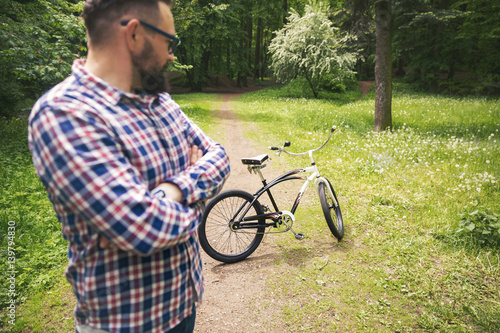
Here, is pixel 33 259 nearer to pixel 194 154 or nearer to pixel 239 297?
pixel 239 297

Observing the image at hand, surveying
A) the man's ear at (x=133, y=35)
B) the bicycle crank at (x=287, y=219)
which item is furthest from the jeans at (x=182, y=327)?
the bicycle crank at (x=287, y=219)

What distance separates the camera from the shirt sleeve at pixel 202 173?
122 centimetres

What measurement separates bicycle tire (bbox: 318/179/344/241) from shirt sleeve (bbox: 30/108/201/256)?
11.0ft

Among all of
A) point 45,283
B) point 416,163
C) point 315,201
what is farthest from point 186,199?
point 416,163

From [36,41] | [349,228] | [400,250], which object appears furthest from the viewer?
[36,41]

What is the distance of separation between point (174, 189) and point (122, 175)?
0.81ft

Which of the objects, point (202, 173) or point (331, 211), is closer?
point (202, 173)

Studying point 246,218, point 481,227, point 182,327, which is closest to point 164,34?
point 182,327

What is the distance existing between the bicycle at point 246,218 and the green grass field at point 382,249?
0.49 meters

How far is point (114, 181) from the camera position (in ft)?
3.15

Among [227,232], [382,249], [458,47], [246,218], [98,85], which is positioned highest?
[458,47]

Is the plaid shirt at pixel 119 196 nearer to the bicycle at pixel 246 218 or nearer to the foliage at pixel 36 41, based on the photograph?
the bicycle at pixel 246 218

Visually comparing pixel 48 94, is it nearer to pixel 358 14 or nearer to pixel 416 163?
pixel 416 163

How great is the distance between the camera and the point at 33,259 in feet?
12.1
